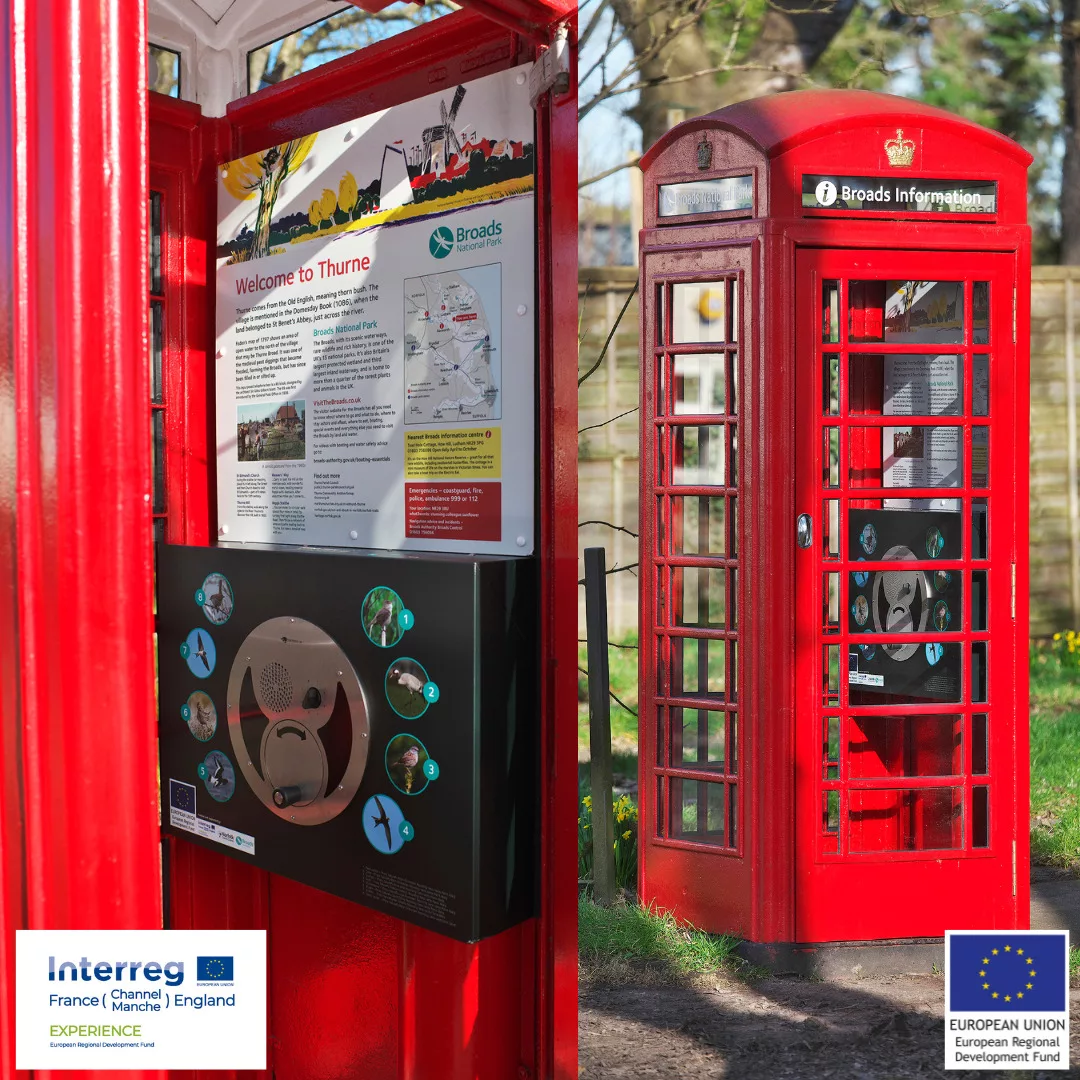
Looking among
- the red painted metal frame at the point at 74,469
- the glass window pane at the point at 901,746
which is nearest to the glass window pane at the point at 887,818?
the glass window pane at the point at 901,746

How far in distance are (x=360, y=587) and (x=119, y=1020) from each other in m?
0.83

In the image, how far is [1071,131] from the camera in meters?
10.9

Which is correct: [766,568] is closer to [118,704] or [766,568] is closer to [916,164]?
[916,164]

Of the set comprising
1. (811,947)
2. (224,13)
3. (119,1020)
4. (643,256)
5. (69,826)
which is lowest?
(811,947)

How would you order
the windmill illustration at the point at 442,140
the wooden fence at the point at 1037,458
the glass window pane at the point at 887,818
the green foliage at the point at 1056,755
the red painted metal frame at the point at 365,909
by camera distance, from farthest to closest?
1. the wooden fence at the point at 1037,458
2. the green foliage at the point at 1056,755
3. the glass window pane at the point at 887,818
4. the windmill illustration at the point at 442,140
5. the red painted metal frame at the point at 365,909

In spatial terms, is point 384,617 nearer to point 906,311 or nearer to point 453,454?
point 453,454

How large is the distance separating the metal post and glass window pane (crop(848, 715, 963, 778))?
79cm

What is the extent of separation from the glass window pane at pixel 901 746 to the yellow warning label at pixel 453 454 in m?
A: 2.19

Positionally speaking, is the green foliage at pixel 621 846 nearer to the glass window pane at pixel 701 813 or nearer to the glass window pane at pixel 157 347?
the glass window pane at pixel 701 813

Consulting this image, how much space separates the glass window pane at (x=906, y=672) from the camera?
3.72 meters

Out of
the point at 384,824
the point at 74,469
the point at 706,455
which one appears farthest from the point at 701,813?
the point at 74,469

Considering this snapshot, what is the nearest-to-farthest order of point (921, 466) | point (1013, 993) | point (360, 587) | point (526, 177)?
point (526, 177) < point (360, 587) < point (1013, 993) < point (921, 466)

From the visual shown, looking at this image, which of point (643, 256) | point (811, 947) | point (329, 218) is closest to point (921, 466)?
point (643, 256)

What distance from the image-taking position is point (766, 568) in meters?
3.54
